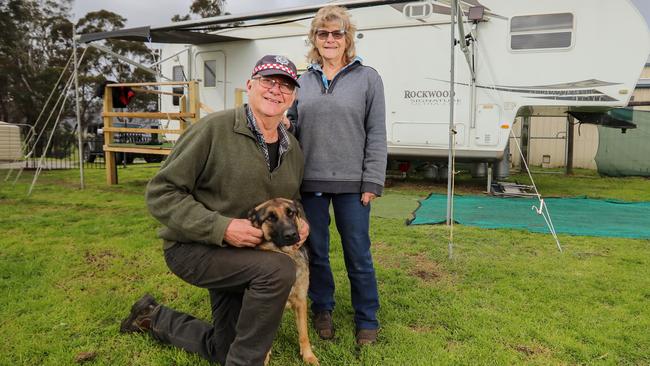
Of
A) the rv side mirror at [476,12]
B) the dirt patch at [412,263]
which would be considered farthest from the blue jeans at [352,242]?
the rv side mirror at [476,12]

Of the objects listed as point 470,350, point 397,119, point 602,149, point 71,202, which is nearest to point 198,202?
point 470,350

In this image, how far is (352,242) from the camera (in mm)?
2637

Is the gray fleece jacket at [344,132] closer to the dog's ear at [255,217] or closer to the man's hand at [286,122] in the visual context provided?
the man's hand at [286,122]

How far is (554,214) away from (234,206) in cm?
579

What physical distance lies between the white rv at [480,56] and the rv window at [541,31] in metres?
0.02

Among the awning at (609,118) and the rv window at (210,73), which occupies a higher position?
the rv window at (210,73)

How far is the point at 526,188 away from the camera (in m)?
8.90

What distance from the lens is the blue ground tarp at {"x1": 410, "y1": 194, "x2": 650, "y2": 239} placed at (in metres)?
5.60

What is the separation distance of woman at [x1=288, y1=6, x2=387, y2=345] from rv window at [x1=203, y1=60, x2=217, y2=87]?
760 centimetres

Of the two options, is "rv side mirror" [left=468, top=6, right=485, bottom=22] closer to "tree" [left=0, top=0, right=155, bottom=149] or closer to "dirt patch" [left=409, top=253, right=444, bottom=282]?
"dirt patch" [left=409, top=253, right=444, bottom=282]

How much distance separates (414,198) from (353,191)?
18.4 feet

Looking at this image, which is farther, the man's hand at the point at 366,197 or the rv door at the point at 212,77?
the rv door at the point at 212,77

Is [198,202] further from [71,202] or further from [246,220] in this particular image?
[71,202]

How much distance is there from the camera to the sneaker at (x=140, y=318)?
2.69 m
